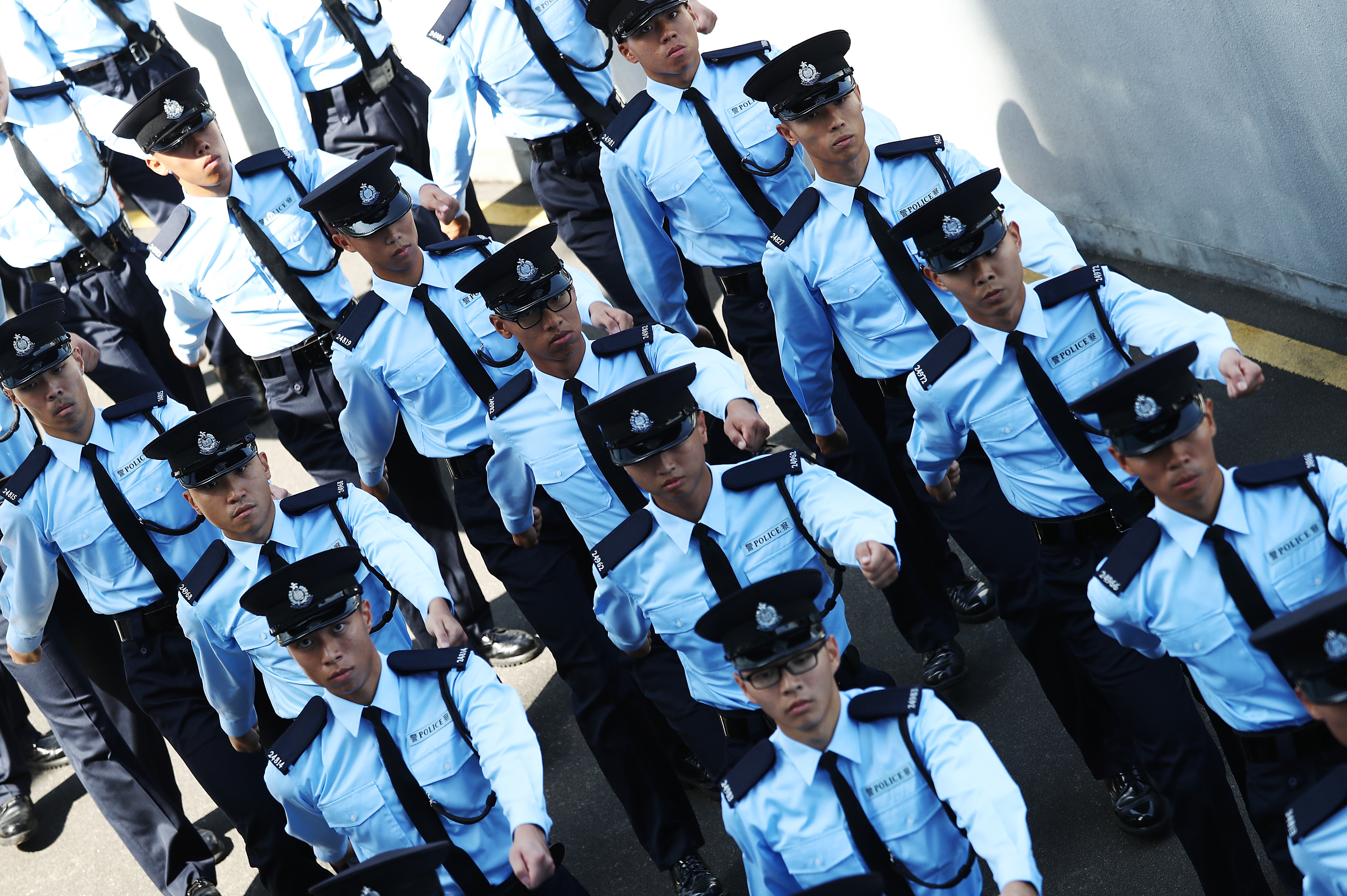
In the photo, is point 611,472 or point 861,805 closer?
point 861,805

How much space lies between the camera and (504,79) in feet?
22.6

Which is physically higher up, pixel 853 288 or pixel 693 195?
pixel 693 195

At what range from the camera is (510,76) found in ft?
22.5

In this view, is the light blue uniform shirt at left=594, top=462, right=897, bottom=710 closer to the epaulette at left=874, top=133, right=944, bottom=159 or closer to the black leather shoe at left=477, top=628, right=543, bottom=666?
the epaulette at left=874, top=133, right=944, bottom=159

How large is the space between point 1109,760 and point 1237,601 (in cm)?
122

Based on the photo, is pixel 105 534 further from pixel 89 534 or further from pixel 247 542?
pixel 247 542

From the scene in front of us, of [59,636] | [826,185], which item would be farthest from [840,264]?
[59,636]

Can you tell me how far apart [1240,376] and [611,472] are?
2.19m

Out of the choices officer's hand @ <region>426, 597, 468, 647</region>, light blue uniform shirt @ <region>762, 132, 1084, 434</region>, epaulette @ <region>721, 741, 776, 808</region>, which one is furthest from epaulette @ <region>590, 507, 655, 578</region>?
light blue uniform shirt @ <region>762, 132, 1084, 434</region>

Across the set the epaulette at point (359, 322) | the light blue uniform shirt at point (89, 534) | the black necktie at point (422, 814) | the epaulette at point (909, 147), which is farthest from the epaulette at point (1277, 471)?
the light blue uniform shirt at point (89, 534)

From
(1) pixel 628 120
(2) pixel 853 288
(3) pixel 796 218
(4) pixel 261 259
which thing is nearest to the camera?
(2) pixel 853 288

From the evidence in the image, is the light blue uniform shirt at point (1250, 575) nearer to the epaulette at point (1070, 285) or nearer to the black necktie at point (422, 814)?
the epaulette at point (1070, 285)

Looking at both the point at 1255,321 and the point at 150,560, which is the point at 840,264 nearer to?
the point at 1255,321

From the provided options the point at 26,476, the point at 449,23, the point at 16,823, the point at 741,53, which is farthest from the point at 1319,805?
the point at 16,823
